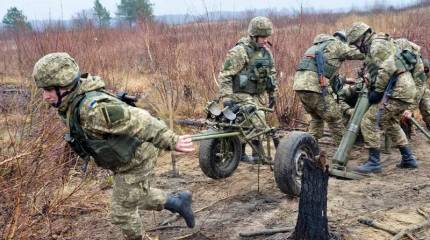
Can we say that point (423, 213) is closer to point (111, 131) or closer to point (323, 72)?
point (323, 72)

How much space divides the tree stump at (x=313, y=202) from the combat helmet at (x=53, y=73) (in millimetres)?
1807

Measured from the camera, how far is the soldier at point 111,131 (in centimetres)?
315

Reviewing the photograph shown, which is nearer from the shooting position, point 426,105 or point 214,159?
point 214,159

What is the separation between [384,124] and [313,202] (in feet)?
8.79

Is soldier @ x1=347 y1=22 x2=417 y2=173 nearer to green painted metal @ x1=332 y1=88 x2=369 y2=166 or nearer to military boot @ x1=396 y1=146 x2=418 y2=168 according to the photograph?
military boot @ x1=396 y1=146 x2=418 y2=168

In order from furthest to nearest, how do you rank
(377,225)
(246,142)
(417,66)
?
1. (417,66)
2. (246,142)
3. (377,225)

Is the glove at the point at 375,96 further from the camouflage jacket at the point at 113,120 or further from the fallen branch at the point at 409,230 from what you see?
the camouflage jacket at the point at 113,120

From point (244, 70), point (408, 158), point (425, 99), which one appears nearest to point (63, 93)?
point (244, 70)

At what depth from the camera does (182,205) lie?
4.00 meters

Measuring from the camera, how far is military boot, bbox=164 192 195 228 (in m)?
3.96

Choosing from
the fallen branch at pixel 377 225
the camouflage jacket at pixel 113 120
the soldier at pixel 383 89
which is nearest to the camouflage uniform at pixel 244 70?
the soldier at pixel 383 89

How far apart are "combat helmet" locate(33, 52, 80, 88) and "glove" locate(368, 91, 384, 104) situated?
3.84 metres

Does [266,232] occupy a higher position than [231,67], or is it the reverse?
[231,67]

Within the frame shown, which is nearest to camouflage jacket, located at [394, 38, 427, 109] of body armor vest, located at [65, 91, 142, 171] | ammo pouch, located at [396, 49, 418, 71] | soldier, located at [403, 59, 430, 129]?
soldier, located at [403, 59, 430, 129]
